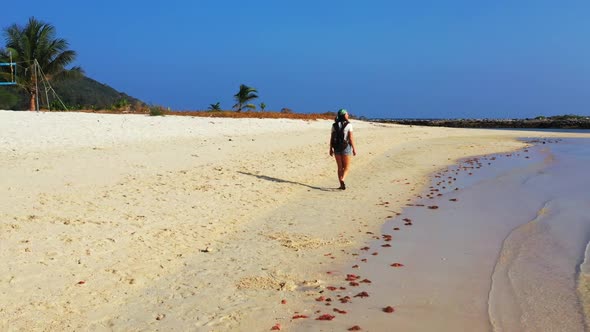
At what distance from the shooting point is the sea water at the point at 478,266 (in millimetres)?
4719

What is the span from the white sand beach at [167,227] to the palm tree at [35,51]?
54.3 ft

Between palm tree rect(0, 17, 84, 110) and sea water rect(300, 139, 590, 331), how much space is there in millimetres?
27886

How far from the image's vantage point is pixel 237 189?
34.9 feet

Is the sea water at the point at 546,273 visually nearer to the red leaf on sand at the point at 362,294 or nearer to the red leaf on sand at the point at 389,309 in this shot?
the red leaf on sand at the point at 389,309

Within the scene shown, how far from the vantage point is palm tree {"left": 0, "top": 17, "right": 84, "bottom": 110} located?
3103 cm

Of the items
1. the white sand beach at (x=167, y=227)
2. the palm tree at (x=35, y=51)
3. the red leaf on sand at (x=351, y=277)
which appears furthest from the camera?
the palm tree at (x=35, y=51)

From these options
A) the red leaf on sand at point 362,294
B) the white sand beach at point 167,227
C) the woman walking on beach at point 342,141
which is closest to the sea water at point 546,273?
the red leaf on sand at point 362,294

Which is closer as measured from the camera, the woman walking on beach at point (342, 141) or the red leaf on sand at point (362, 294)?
the red leaf on sand at point (362, 294)

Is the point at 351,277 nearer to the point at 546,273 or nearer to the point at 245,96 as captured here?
the point at 546,273

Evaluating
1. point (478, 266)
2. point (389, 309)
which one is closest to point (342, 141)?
point (478, 266)

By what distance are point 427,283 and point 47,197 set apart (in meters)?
6.11

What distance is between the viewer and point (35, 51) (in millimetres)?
31844

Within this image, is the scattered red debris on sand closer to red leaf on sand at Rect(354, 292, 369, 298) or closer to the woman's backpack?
red leaf on sand at Rect(354, 292, 369, 298)

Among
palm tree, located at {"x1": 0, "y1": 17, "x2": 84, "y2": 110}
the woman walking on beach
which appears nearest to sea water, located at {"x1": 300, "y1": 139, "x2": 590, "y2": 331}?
the woman walking on beach
